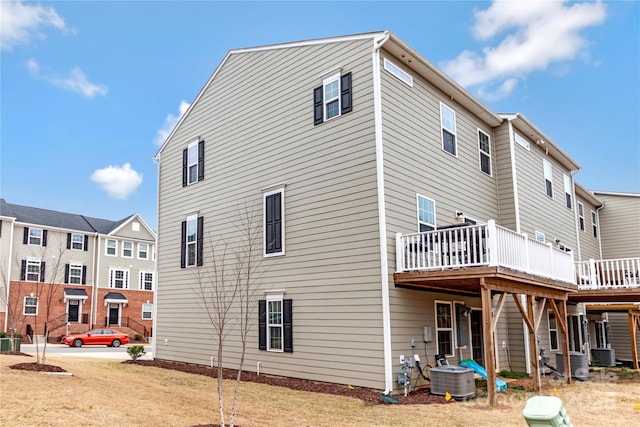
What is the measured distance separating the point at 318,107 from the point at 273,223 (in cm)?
337

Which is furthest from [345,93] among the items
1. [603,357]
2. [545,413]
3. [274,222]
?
[603,357]

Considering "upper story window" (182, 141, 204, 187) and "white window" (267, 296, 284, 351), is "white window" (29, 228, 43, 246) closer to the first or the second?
"upper story window" (182, 141, 204, 187)

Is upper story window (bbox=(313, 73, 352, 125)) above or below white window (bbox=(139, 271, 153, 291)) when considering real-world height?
above

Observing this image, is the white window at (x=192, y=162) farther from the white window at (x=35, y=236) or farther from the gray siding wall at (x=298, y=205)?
the white window at (x=35, y=236)

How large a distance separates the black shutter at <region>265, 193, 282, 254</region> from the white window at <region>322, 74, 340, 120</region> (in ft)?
8.69

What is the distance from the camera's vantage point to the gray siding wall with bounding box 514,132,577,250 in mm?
16797

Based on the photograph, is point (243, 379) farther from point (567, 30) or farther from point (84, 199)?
point (84, 199)

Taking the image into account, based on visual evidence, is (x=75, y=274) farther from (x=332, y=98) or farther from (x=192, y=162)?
(x=332, y=98)

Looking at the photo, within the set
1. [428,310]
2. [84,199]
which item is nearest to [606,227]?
[428,310]

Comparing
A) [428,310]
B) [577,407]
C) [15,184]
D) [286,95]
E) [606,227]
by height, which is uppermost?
[15,184]

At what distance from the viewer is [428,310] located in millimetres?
12180

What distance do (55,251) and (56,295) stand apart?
10.3 ft

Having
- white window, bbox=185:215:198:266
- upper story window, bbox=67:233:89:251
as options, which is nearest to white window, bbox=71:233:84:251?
upper story window, bbox=67:233:89:251

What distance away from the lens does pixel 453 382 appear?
33.8 ft
